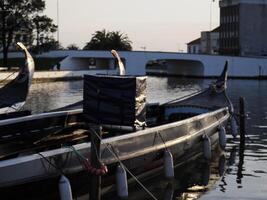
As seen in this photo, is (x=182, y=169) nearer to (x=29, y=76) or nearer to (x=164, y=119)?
(x=164, y=119)

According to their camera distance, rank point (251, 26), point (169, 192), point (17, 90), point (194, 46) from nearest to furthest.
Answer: point (169, 192), point (17, 90), point (251, 26), point (194, 46)

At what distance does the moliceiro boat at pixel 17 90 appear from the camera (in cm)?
2406

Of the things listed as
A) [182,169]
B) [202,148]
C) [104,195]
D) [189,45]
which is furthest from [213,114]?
[189,45]

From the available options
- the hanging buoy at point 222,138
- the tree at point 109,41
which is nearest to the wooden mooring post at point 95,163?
the hanging buoy at point 222,138

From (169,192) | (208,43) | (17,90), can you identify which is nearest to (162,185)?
(169,192)

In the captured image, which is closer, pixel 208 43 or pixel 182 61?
pixel 182 61

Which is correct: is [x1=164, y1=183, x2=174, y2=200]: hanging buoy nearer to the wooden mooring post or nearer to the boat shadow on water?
the boat shadow on water

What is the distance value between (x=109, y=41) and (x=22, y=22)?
1802 inches

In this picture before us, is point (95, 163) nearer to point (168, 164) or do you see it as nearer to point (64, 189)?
point (64, 189)

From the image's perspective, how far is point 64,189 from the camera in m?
12.2

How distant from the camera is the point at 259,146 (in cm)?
2373

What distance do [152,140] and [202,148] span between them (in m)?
5.45

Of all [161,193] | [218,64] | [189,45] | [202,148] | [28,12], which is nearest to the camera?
[161,193]

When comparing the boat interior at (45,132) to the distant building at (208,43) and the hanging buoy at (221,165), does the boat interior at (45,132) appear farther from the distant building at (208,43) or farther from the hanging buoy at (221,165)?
the distant building at (208,43)
